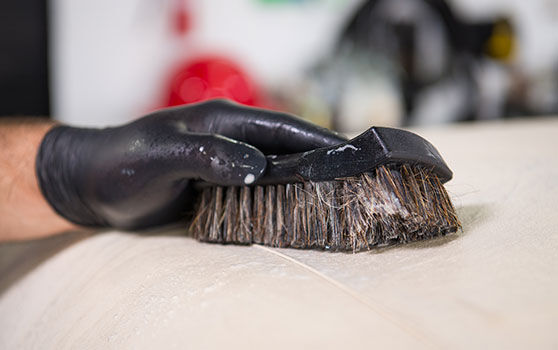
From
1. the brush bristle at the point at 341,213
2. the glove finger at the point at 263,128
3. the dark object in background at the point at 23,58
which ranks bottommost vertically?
the dark object in background at the point at 23,58

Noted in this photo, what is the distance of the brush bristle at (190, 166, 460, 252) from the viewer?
1.53 ft

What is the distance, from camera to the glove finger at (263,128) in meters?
0.54

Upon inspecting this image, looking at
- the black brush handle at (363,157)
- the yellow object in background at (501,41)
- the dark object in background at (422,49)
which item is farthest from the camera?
the yellow object in background at (501,41)

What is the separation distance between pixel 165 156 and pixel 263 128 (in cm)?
12

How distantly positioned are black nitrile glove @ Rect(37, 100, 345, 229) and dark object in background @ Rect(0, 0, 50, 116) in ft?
5.80

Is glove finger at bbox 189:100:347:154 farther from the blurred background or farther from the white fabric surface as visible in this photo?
the blurred background

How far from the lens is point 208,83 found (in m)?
2.21

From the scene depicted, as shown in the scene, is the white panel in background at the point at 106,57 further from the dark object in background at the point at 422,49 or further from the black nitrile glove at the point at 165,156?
the black nitrile glove at the point at 165,156

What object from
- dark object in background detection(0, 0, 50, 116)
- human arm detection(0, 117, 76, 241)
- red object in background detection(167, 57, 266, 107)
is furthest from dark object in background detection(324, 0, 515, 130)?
human arm detection(0, 117, 76, 241)

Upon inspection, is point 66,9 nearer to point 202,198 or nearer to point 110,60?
point 110,60

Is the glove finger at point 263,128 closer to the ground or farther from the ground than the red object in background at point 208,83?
farther from the ground

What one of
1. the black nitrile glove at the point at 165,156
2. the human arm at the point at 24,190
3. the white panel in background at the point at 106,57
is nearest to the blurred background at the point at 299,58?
the white panel in background at the point at 106,57

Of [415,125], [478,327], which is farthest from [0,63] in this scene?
[478,327]

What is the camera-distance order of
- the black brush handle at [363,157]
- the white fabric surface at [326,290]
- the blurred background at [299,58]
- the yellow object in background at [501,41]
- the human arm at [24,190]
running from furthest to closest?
the yellow object in background at [501,41] → the blurred background at [299,58] → the human arm at [24,190] → the black brush handle at [363,157] → the white fabric surface at [326,290]
